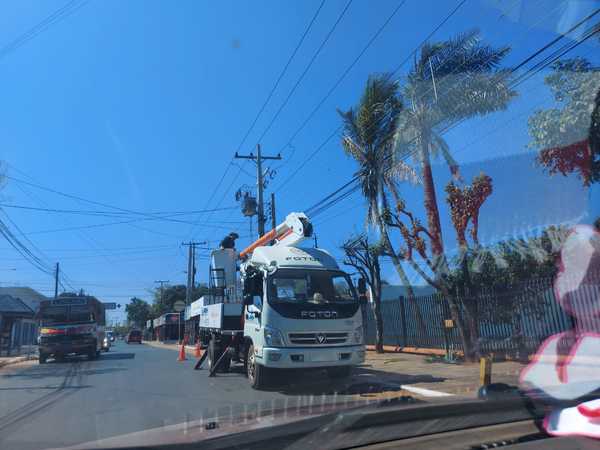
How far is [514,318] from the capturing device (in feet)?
42.2

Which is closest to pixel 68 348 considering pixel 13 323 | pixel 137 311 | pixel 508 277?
pixel 13 323

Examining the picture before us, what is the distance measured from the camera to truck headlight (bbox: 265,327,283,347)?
9734 millimetres

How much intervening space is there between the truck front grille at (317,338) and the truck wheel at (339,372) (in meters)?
1.25

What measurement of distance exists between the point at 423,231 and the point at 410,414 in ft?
37.8

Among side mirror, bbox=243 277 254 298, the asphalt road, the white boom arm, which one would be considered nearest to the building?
the asphalt road

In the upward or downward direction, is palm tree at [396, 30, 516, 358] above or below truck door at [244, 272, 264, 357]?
above

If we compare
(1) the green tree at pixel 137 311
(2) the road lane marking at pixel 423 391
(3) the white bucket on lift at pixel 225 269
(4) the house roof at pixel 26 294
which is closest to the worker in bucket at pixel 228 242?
(3) the white bucket on lift at pixel 225 269

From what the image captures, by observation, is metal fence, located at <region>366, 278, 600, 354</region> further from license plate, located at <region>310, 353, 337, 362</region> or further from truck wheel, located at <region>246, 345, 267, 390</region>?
truck wheel, located at <region>246, 345, 267, 390</region>

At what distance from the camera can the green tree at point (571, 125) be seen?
27.6 ft

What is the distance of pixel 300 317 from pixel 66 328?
15513mm

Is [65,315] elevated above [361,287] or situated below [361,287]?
above

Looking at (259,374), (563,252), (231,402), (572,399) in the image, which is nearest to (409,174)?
(563,252)

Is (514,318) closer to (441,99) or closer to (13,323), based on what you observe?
(441,99)

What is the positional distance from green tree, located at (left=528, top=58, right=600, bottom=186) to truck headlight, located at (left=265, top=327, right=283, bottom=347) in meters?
6.13
